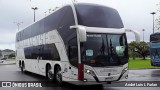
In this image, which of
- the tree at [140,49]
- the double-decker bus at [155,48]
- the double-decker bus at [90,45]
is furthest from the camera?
the tree at [140,49]

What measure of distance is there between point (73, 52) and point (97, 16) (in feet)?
5.93

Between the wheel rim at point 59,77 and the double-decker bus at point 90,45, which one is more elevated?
the double-decker bus at point 90,45

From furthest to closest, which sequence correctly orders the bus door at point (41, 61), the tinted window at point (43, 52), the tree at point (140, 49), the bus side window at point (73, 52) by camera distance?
the tree at point (140, 49), the bus door at point (41, 61), the tinted window at point (43, 52), the bus side window at point (73, 52)

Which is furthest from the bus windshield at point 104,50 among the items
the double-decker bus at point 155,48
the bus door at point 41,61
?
the double-decker bus at point 155,48

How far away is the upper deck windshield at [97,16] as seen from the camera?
13637mm

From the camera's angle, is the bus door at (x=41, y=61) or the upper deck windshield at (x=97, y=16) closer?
the upper deck windshield at (x=97, y=16)

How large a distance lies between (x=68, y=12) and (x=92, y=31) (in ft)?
6.22

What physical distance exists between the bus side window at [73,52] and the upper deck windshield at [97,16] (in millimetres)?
856

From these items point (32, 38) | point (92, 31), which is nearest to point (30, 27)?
point (32, 38)

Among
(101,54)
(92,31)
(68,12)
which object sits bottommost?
(101,54)

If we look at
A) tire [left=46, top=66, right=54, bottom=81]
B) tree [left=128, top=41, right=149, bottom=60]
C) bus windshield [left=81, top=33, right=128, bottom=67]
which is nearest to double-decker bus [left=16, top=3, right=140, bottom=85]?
bus windshield [left=81, top=33, right=128, bottom=67]

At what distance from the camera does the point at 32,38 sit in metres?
21.9

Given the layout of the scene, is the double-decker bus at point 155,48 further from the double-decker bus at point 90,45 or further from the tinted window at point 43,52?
the double-decker bus at point 90,45

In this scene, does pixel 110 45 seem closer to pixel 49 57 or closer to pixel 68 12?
pixel 68 12
